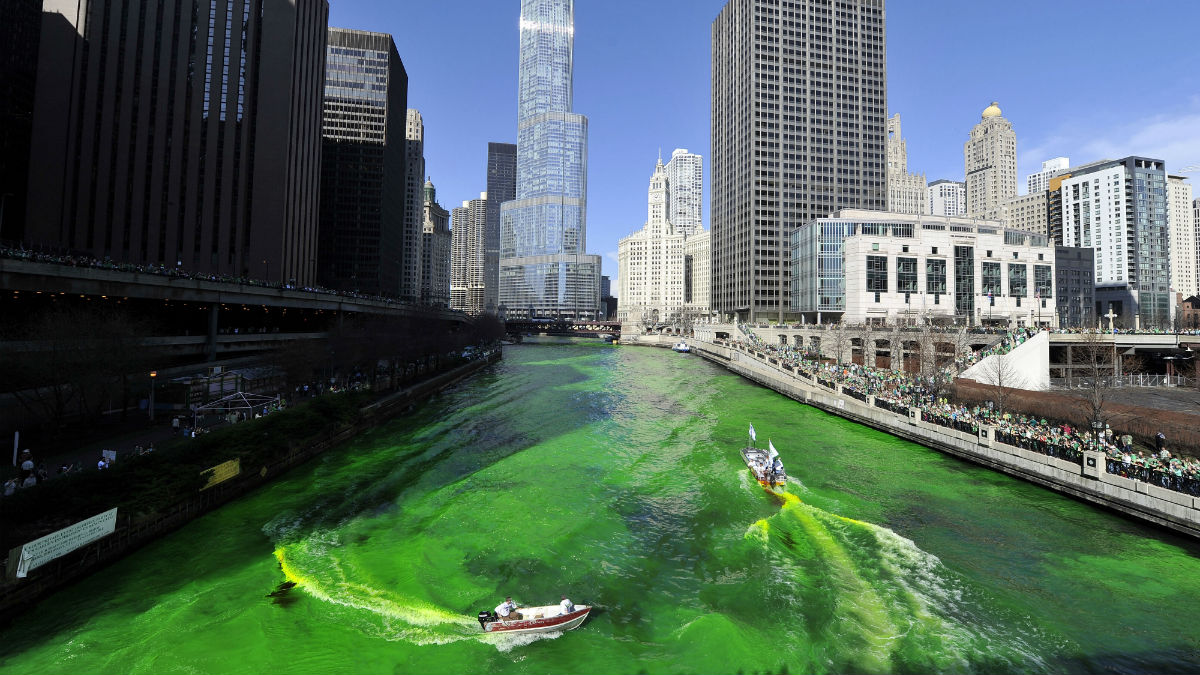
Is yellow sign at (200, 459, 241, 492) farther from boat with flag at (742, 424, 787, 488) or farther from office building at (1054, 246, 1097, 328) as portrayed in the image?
office building at (1054, 246, 1097, 328)

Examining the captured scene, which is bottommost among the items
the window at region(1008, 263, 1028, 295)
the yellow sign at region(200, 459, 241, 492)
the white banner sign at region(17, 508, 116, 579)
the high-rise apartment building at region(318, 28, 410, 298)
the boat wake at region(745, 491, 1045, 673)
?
the boat wake at region(745, 491, 1045, 673)

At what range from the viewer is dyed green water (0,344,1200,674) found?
50.0 feet

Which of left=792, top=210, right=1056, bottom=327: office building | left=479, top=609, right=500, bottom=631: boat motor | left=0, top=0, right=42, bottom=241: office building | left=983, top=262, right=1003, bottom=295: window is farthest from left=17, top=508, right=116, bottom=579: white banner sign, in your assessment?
left=983, top=262, right=1003, bottom=295: window

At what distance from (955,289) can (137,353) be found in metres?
109

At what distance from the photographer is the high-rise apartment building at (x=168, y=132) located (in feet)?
239

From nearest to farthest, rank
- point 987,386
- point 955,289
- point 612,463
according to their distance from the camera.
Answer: point 612,463
point 987,386
point 955,289

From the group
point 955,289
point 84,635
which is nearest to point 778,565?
point 84,635

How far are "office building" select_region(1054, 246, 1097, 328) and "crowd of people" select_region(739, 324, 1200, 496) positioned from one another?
395 feet

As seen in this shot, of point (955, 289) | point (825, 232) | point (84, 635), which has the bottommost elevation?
point (84, 635)

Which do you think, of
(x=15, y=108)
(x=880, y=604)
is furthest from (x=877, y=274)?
(x=15, y=108)

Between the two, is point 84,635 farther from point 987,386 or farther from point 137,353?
point 987,386

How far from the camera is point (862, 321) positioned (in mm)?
92625

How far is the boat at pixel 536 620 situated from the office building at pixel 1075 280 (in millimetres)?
180577

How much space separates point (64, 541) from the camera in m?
17.6
